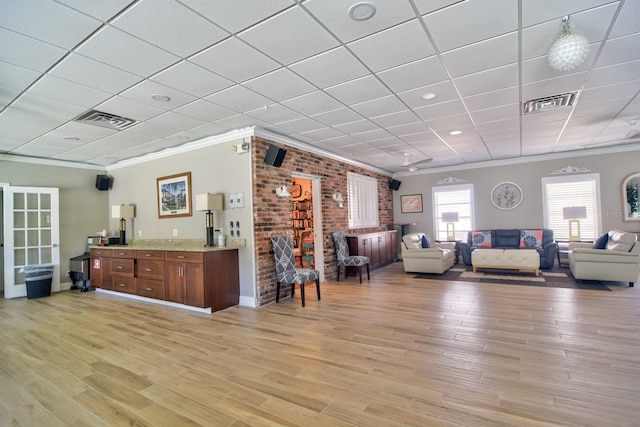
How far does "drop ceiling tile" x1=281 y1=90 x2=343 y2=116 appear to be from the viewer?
3.67m

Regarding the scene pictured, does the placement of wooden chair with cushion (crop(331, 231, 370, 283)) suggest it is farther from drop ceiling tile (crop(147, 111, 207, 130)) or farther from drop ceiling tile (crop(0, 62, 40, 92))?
drop ceiling tile (crop(0, 62, 40, 92))

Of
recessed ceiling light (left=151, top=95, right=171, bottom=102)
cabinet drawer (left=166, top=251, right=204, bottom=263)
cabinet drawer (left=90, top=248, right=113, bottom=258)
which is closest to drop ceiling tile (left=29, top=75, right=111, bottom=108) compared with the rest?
recessed ceiling light (left=151, top=95, right=171, bottom=102)

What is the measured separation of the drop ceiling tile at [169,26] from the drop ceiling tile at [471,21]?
1.65m

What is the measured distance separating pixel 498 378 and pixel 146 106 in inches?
180

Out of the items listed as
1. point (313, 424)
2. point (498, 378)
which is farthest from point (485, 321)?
point (313, 424)

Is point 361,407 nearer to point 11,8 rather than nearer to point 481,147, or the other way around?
point 11,8

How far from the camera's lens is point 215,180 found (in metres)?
5.16

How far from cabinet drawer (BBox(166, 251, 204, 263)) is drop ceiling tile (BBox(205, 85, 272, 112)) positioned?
206 centimetres

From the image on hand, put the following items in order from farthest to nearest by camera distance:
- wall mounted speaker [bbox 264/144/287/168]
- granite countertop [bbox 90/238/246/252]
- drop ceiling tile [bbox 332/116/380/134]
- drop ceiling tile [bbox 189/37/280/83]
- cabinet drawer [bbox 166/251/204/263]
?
wall mounted speaker [bbox 264/144/287/168] < drop ceiling tile [bbox 332/116/380/134] < granite countertop [bbox 90/238/246/252] < cabinet drawer [bbox 166/251/204/263] < drop ceiling tile [bbox 189/37/280/83]

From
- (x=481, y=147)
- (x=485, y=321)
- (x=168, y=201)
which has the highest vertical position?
(x=481, y=147)

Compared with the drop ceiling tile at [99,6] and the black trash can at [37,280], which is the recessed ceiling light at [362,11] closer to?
the drop ceiling tile at [99,6]

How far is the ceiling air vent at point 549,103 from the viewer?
393 centimetres

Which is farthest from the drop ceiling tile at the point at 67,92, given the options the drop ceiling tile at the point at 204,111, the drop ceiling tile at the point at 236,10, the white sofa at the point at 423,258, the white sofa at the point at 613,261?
the white sofa at the point at 613,261

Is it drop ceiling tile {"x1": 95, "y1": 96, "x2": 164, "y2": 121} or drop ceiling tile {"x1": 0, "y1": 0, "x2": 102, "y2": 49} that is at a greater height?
drop ceiling tile {"x1": 0, "y1": 0, "x2": 102, "y2": 49}
